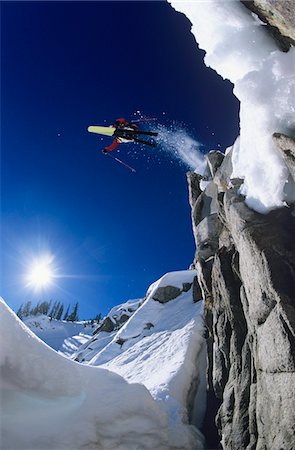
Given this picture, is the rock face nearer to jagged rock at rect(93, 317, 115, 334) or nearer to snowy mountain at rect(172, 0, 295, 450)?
snowy mountain at rect(172, 0, 295, 450)

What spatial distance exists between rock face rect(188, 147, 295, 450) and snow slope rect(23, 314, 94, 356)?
55625mm

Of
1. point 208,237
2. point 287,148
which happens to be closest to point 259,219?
point 287,148

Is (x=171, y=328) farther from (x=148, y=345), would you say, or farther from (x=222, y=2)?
(x=222, y=2)

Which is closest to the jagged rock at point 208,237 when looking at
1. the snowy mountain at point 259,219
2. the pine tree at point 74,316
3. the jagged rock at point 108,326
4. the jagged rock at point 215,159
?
the jagged rock at point 215,159

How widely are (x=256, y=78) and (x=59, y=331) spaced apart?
288 feet

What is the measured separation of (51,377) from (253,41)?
15.2 m

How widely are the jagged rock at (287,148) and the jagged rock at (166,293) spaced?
21259 millimetres

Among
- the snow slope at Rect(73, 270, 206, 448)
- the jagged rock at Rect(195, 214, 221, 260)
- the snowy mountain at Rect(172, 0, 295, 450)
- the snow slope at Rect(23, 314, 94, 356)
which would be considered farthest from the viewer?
the snow slope at Rect(23, 314, 94, 356)

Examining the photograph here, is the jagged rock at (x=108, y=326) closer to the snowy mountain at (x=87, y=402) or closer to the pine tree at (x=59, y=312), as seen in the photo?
the snowy mountain at (x=87, y=402)

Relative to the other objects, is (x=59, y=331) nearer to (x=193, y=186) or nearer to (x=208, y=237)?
(x=193, y=186)

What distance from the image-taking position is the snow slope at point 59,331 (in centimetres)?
6775

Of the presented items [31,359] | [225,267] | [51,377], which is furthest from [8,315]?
[225,267]

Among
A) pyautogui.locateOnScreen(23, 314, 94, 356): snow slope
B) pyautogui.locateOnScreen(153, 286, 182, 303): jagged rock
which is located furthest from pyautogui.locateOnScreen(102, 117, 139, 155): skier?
pyautogui.locateOnScreen(23, 314, 94, 356): snow slope

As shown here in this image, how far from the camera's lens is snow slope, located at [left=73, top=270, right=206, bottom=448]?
14250 millimetres
